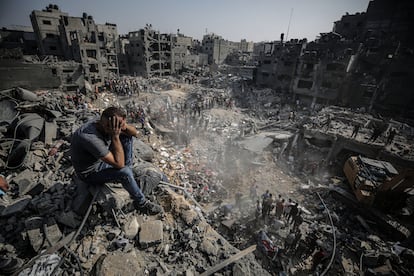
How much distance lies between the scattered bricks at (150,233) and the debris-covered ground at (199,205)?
2cm

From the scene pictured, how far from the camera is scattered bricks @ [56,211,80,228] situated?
10.3 ft

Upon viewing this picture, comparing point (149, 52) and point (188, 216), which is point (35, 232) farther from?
point (149, 52)

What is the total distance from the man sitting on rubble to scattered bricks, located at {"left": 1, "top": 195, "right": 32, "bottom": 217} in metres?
1.39

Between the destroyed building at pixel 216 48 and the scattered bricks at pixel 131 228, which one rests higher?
the destroyed building at pixel 216 48

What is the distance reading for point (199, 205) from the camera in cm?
563

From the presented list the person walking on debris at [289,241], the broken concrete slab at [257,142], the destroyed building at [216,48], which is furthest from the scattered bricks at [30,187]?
the destroyed building at [216,48]

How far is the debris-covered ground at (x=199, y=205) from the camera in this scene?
2943 millimetres

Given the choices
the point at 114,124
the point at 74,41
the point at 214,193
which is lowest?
the point at 214,193

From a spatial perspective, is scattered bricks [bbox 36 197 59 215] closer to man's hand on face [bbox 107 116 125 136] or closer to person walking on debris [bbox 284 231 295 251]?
man's hand on face [bbox 107 116 125 136]

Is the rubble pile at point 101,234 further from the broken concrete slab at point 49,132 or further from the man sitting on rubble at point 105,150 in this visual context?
the broken concrete slab at point 49,132

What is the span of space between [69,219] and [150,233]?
146cm

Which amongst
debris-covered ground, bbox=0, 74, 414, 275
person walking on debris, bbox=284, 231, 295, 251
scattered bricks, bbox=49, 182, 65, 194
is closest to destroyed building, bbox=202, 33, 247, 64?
debris-covered ground, bbox=0, 74, 414, 275

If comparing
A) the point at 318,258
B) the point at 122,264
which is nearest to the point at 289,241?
the point at 318,258

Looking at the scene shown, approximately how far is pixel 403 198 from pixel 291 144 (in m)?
6.95
